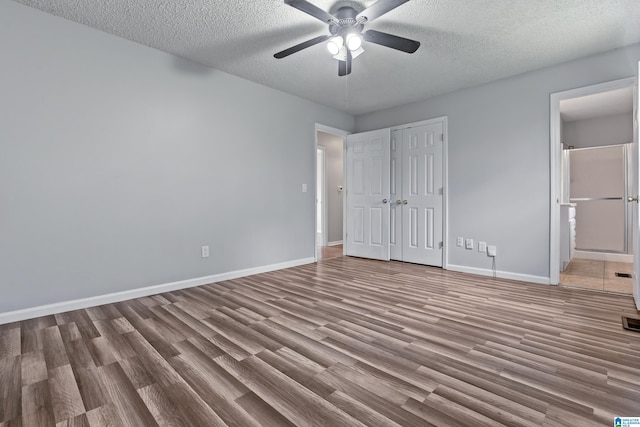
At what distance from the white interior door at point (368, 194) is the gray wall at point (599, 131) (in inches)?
131

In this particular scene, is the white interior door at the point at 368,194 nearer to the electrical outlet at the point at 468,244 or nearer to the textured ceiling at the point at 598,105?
the electrical outlet at the point at 468,244

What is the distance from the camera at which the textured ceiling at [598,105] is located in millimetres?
3947

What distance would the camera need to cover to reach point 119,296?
9.17 feet

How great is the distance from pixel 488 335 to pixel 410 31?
2.55 meters

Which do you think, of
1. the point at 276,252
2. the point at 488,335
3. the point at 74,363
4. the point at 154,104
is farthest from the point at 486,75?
the point at 74,363

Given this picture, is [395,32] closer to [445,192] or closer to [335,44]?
[335,44]

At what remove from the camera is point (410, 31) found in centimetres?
265

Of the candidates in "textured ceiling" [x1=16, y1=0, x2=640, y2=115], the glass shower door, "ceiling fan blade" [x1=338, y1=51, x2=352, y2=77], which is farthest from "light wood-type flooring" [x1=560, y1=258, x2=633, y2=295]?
"ceiling fan blade" [x1=338, y1=51, x2=352, y2=77]

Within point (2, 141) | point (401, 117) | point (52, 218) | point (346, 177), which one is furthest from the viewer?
point (346, 177)

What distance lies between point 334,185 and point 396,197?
2.14 metres

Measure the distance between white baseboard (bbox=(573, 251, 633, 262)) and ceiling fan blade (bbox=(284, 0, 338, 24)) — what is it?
18.4ft

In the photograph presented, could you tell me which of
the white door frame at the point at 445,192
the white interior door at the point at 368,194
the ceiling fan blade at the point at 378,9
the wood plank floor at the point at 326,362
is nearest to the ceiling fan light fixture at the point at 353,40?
the ceiling fan blade at the point at 378,9

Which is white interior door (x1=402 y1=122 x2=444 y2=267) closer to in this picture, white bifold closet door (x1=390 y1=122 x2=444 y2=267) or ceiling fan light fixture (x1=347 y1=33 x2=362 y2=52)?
white bifold closet door (x1=390 y1=122 x2=444 y2=267)

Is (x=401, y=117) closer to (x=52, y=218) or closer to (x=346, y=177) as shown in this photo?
(x=346, y=177)
